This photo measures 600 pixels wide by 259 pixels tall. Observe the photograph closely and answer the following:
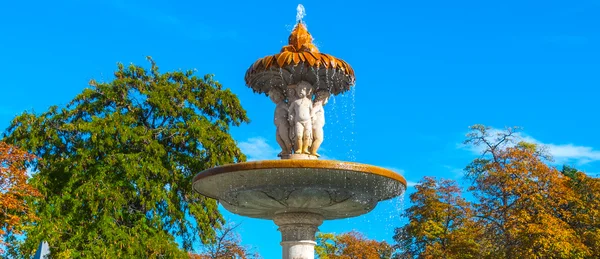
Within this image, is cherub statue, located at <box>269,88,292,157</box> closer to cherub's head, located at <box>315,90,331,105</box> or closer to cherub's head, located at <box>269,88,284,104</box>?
cherub's head, located at <box>269,88,284,104</box>

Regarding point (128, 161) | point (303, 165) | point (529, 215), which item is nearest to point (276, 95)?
point (303, 165)

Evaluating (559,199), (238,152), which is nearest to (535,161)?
(559,199)

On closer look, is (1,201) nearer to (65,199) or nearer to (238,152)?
(65,199)

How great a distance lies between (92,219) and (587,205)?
17613 millimetres

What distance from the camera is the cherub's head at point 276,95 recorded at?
36.0ft

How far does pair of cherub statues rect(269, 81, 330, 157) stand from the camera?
10.7m

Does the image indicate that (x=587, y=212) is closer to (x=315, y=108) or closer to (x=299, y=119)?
(x=315, y=108)

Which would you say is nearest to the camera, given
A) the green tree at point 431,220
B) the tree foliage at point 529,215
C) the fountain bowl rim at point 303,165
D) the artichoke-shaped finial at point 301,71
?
the fountain bowl rim at point 303,165

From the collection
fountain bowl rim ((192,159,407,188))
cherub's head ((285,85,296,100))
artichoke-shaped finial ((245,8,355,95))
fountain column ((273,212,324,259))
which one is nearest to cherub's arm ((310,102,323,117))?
artichoke-shaped finial ((245,8,355,95))

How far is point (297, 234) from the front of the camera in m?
9.55

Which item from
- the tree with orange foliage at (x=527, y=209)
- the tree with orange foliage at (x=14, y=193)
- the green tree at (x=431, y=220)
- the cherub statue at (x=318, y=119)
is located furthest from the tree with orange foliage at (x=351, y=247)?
the cherub statue at (x=318, y=119)

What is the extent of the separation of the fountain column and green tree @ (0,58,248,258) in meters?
9.29

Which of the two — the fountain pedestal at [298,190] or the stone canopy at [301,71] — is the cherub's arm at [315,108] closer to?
the stone canopy at [301,71]

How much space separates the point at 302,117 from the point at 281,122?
16.4 inches
